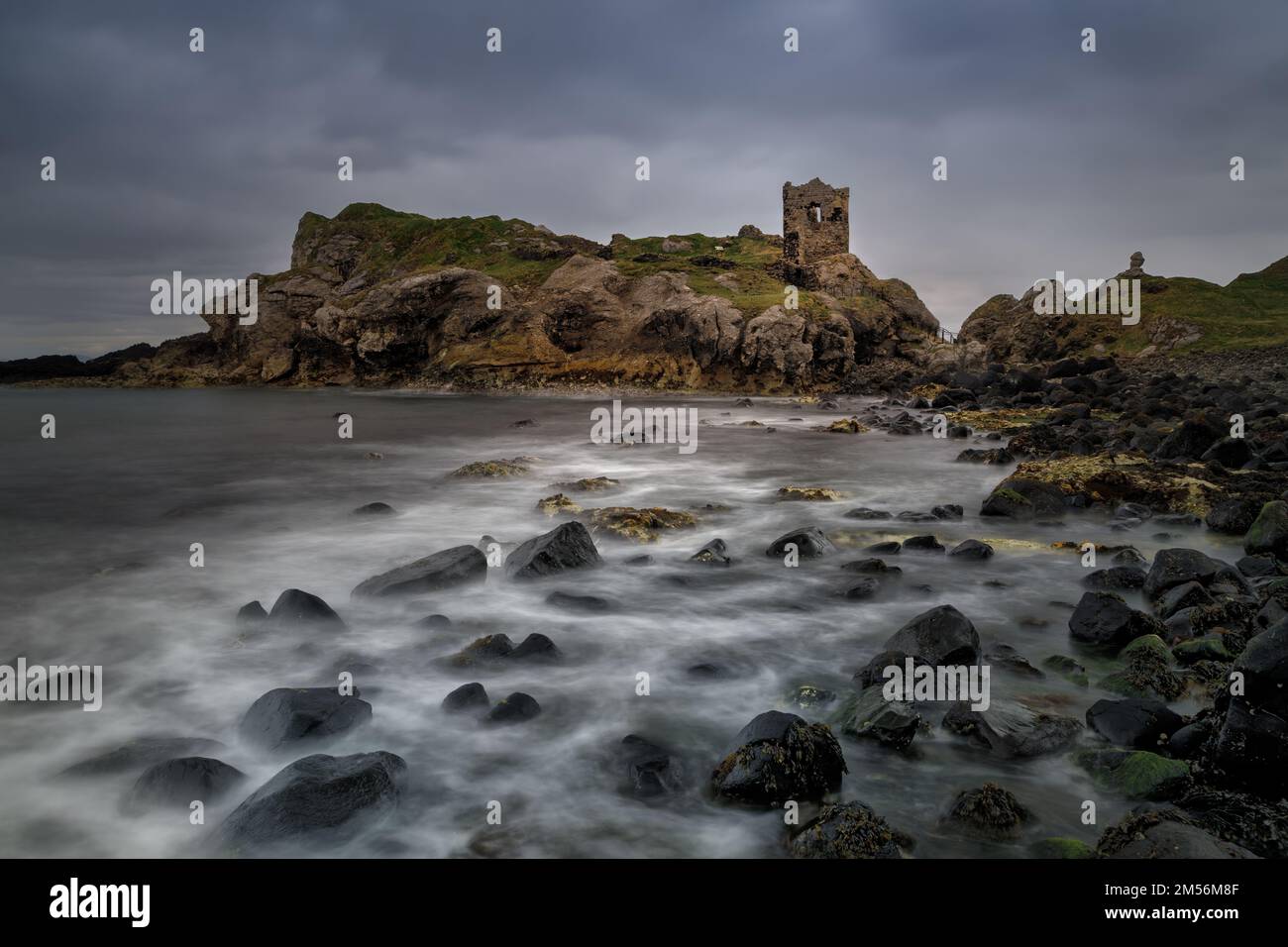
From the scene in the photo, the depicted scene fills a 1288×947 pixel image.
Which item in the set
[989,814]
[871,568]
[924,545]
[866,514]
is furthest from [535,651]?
[866,514]

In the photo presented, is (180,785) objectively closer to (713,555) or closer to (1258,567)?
(713,555)

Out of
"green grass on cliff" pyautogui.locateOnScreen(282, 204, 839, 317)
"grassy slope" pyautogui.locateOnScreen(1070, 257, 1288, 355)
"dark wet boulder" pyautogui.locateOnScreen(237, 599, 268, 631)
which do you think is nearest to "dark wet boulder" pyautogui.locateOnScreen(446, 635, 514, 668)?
"dark wet boulder" pyautogui.locateOnScreen(237, 599, 268, 631)

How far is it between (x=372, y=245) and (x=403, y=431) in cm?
8771

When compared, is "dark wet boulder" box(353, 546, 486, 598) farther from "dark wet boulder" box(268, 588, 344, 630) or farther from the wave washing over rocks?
"dark wet boulder" box(268, 588, 344, 630)

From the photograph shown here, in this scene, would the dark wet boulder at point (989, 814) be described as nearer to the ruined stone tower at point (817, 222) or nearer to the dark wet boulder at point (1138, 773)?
the dark wet boulder at point (1138, 773)

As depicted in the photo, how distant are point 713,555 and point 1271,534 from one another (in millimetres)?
6599

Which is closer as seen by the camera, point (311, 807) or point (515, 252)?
point (311, 807)

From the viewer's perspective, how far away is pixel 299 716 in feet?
17.3

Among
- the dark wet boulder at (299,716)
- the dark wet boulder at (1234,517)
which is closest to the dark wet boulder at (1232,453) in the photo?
the dark wet boulder at (1234,517)

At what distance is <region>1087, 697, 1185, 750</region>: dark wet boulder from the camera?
4.91 m

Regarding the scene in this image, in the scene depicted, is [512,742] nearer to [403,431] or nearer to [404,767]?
[404,767]

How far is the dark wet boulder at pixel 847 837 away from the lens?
386cm
